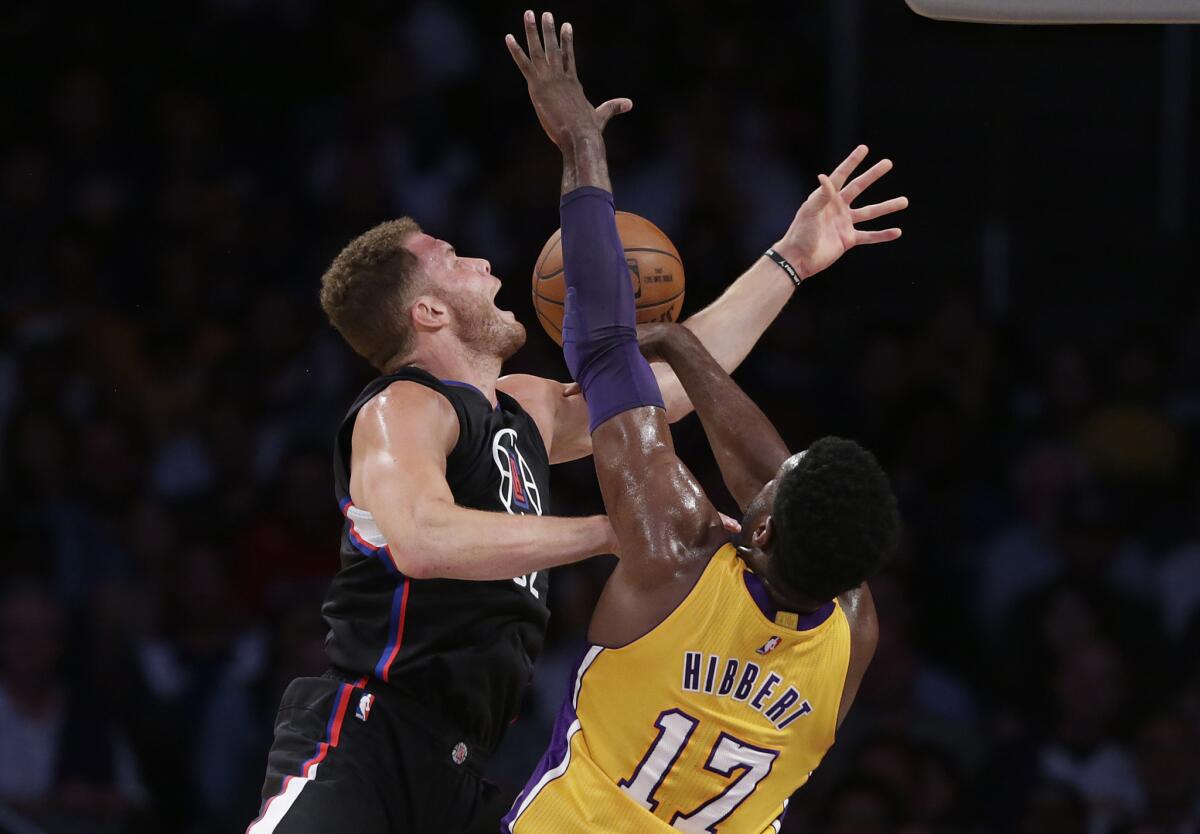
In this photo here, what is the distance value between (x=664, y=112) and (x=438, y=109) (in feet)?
4.18

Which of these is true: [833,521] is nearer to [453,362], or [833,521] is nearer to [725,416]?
[725,416]

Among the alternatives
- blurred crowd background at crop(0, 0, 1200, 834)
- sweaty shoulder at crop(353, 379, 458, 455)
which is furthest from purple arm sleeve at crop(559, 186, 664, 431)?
blurred crowd background at crop(0, 0, 1200, 834)

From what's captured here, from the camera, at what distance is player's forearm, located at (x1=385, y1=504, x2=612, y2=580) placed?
3727mm

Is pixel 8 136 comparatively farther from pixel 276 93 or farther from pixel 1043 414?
pixel 1043 414

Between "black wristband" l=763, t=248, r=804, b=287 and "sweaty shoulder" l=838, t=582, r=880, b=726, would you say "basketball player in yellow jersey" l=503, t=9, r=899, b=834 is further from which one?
"black wristband" l=763, t=248, r=804, b=287

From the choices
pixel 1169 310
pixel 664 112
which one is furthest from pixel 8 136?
pixel 1169 310

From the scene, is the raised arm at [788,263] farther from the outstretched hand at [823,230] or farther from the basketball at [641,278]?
the basketball at [641,278]

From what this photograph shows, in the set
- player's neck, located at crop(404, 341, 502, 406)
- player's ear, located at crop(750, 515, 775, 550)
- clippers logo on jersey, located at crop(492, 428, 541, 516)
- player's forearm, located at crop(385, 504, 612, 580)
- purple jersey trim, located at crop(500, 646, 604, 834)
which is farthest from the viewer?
player's neck, located at crop(404, 341, 502, 406)

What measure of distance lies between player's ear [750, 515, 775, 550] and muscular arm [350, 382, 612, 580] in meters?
0.38

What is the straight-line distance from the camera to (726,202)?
8.91 meters

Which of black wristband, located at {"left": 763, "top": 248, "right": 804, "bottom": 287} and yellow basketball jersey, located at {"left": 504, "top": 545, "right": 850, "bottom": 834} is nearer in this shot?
yellow basketball jersey, located at {"left": 504, "top": 545, "right": 850, "bottom": 834}

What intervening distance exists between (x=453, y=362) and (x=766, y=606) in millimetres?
1420

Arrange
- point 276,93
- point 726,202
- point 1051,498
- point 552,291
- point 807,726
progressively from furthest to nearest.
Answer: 1. point 276,93
2. point 726,202
3. point 1051,498
4. point 552,291
5. point 807,726

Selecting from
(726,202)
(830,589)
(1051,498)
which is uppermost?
(830,589)
